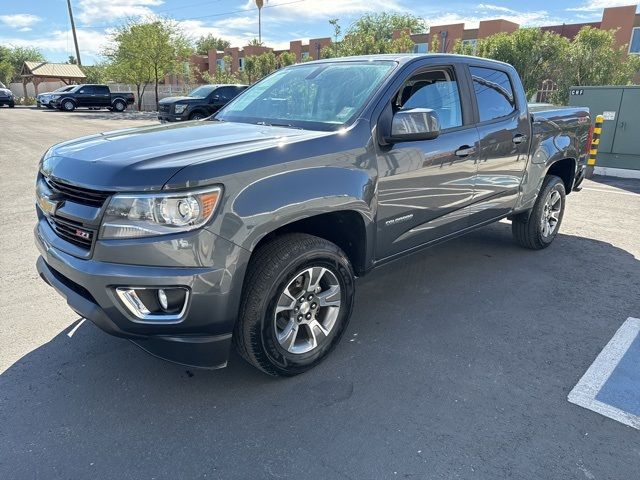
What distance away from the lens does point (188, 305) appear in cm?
240

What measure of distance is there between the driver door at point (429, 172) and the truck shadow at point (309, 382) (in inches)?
26.4

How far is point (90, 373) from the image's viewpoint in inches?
118

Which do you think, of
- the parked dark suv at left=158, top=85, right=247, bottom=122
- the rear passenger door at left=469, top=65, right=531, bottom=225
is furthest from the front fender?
→ the parked dark suv at left=158, top=85, right=247, bottom=122

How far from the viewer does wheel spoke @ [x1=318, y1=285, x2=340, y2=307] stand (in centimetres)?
304

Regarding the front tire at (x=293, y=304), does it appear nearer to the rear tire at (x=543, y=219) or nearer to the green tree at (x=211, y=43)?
the rear tire at (x=543, y=219)

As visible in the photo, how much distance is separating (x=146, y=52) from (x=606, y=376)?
1417 inches

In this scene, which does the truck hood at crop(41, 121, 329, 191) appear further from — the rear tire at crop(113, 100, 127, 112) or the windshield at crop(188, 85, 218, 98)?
the rear tire at crop(113, 100, 127, 112)

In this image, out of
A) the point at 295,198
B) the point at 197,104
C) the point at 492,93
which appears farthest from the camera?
the point at 197,104

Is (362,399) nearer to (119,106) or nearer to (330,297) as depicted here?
(330,297)

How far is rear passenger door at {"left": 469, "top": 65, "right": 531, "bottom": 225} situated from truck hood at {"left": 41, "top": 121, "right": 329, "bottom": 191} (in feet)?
5.91

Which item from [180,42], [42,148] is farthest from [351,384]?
[180,42]

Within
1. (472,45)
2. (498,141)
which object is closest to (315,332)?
(498,141)

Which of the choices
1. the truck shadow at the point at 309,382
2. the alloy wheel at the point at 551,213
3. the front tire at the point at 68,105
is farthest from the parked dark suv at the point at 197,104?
the front tire at the point at 68,105

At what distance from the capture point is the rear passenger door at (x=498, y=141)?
413cm
